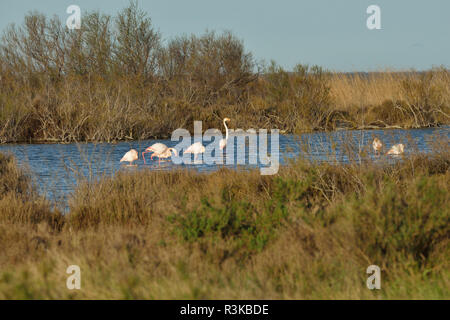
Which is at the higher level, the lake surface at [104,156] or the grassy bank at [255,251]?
the lake surface at [104,156]

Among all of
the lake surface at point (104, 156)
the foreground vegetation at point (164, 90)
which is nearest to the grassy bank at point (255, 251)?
the lake surface at point (104, 156)

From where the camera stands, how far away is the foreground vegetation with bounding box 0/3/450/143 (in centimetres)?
2166

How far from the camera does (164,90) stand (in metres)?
29.8

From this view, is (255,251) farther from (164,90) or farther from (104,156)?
(164,90)

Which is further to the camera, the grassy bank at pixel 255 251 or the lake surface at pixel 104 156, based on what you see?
the lake surface at pixel 104 156

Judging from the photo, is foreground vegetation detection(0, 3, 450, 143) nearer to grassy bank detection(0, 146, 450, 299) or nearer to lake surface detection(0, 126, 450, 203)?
lake surface detection(0, 126, 450, 203)

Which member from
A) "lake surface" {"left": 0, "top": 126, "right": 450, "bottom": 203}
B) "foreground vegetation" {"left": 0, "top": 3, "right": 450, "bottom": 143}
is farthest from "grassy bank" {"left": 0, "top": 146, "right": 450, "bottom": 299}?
"foreground vegetation" {"left": 0, "top": 3, "right": 450, "bottom": 143}

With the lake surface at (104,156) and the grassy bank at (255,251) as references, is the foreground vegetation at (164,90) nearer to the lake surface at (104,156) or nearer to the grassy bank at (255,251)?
the lake surface at (104,156)

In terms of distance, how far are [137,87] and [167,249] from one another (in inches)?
838

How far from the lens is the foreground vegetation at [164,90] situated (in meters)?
21.7

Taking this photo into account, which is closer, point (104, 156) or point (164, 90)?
point (104, 156)

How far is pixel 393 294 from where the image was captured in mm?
4578

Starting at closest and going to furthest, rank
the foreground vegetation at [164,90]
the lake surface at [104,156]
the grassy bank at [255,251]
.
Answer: the grassy bank at [255,251], the lake surface at [104,156], the foreground vegetation at [164,90]

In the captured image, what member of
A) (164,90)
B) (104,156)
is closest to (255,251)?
(104,156)
